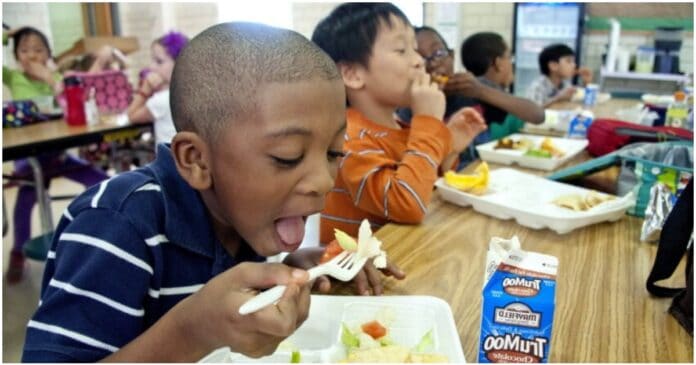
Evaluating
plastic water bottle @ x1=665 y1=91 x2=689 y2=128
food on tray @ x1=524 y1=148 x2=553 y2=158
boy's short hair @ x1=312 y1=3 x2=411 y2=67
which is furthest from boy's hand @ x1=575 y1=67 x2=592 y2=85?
boy's short hair @ x1=312 y1=3 x2=411 y2=67

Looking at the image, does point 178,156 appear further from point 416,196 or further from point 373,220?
point 373,220

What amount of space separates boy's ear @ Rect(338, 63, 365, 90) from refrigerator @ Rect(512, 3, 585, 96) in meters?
4.12

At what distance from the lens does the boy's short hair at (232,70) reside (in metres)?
0.70

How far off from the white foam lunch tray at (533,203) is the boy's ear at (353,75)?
329mm

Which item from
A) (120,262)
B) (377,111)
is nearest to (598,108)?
(377,111)

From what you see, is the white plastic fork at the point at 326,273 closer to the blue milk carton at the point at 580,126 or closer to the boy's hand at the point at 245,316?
the boy's hand at the point at 245,316

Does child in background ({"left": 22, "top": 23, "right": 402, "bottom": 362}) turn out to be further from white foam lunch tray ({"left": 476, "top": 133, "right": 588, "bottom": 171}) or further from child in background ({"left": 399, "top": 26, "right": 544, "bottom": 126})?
child in background ({"left": 399, "top": 26, "right": 544, "bottom": 126})

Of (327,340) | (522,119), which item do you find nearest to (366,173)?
(327,340)

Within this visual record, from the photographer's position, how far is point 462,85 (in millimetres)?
2197

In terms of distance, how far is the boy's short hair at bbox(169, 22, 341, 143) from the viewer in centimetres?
70

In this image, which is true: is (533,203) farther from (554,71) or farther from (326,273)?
(554,71)

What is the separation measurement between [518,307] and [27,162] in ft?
10.1

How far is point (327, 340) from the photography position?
80cm

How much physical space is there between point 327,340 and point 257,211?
22 centimetres
